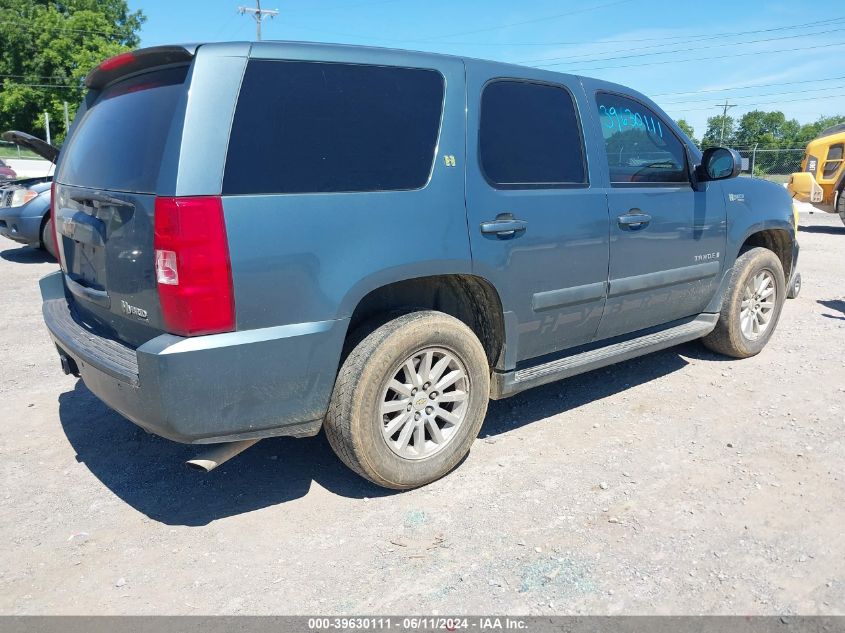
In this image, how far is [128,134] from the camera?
2973 mm

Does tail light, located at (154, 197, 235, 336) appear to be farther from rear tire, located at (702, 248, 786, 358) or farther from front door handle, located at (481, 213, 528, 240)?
rear tire, located at (702, 248, 786, 358)

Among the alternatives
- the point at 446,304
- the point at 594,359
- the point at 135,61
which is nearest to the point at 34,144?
the point at 135,61

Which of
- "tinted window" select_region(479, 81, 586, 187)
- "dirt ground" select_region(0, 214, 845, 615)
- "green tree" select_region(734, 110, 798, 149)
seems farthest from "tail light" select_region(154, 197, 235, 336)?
"green tree" select_region(734, 110, 798, 149)

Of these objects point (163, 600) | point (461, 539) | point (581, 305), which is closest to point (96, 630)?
point (163, 600)

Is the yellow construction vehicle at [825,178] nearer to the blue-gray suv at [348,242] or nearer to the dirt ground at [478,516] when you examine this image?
the dirt ground at [478,516]

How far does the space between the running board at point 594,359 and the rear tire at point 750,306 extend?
0.62 feet

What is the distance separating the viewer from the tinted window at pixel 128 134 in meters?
2.70

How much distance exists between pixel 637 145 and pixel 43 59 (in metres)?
59.0

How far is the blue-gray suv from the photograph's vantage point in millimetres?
2621

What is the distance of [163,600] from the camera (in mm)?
2551

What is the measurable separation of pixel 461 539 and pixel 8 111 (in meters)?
59.0

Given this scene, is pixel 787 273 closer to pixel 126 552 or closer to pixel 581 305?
pixel 581 305

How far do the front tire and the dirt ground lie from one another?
0.67ft

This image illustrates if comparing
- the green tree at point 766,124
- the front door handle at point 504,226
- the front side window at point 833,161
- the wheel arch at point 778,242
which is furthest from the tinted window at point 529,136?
the green tree at point 766,124
